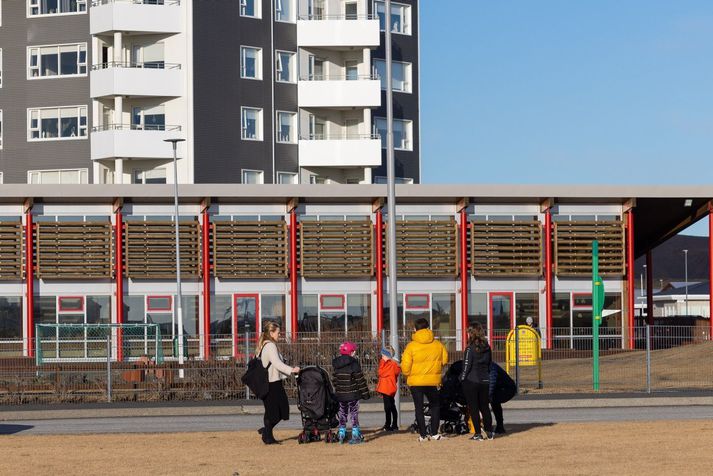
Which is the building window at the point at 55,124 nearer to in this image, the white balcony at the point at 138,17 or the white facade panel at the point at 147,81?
the white facade panel at the point at 147,81

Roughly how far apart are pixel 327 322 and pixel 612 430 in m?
26.8

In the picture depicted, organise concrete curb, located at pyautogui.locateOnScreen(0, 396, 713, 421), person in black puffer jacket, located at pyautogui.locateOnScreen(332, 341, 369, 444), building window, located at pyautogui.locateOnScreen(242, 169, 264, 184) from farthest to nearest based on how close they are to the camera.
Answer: building window, located at pyautogui.locateOnScreen(242, 169, 264, 184)
concrete curb, located at pyautogui.locateOnScreen(0, 396, 713, 421)
person in black puffer jacket, located at pyautogui.locateOnScreen(332, 341, 369, 444)

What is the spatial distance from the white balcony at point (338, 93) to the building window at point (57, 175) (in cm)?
1049

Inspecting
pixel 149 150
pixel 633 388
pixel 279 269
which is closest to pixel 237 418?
pixel 633 388

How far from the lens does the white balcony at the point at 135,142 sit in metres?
63.0

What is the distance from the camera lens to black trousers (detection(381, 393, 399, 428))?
859 inches

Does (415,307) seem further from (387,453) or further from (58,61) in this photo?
(387,453)

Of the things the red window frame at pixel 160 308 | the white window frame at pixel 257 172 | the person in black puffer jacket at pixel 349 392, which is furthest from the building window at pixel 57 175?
the person in black puffer jacket at pixel 349 392

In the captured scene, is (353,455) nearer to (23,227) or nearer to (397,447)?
(397,447)

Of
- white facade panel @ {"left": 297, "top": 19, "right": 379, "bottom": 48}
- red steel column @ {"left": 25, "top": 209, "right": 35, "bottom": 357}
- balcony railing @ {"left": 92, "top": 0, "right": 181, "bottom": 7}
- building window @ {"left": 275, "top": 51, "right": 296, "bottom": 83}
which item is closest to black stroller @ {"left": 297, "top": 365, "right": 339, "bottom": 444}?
red steel column @ {"left": 25, "top": 209, "right": 35, "bottom": 357}

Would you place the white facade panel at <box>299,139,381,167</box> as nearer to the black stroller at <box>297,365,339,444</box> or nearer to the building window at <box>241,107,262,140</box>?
the building window at <box>241,107,262,140</box>

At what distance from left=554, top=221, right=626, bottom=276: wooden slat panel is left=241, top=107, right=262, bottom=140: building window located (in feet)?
69.1

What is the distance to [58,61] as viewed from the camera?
65.2 meters

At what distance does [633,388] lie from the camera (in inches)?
1287
